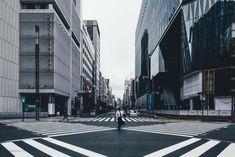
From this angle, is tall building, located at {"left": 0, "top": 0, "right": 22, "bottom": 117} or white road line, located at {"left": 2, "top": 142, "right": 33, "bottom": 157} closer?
white road line, located at {"left": 2, "top": 142, "right": 33, "bottom": 157}

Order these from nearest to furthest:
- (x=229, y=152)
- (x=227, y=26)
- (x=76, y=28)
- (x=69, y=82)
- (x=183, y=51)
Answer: (x=229, y=152) < (x=227, y=26) < (x=183, y=51) < (x=69, y=82) < (x=76, y=28)

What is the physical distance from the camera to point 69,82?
3398 inches

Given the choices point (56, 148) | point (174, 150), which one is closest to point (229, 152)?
point (174, 150)

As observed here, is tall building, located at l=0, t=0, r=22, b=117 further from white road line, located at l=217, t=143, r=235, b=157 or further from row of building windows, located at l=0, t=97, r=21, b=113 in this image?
white road line, located at l=217, t=143, r=235, b=157

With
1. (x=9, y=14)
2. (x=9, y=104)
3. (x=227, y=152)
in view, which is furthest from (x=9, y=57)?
(x=227, y=152)

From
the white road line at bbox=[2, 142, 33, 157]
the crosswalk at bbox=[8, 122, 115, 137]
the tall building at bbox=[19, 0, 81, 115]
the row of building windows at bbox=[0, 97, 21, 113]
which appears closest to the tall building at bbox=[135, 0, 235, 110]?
the tall building at bbox=[19, 0, 81, 115]

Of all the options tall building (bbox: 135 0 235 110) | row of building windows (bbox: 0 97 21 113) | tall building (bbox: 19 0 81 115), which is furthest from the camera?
tall building (bbox: 19 0 81 115)

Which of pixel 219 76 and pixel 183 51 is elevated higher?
pixel 183 51

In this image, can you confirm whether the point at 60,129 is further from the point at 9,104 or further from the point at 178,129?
the point at 9,104

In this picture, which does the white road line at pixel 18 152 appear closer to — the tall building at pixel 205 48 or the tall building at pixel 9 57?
the tall building at pixel 205 48

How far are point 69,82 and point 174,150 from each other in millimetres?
74232

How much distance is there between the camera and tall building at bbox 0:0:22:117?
55.8 metres

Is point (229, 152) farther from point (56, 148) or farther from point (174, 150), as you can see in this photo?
point (56, 148)

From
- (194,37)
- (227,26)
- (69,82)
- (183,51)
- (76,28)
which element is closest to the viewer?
(227,26)
